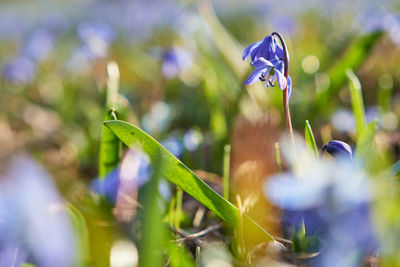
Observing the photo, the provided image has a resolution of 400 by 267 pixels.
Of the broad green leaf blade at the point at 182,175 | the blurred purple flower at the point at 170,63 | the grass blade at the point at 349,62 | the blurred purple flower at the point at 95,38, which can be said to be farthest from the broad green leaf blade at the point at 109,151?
the blurred purple flower at the point at 95,38

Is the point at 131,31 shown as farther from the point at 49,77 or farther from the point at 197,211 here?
the point at 197,211

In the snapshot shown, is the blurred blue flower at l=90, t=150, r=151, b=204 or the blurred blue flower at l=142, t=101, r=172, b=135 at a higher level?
Result: the blurred blue flower at l=142, t=101, r=172, b=135

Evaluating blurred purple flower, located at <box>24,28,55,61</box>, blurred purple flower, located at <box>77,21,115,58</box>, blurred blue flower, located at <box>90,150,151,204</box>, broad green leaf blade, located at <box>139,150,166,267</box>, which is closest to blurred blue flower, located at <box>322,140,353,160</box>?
broad green leaf blade, located at <box>139,150,166,267</box>

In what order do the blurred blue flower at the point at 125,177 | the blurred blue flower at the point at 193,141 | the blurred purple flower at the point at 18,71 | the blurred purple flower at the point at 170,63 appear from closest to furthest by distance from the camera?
the blurred blue flower at the point at 125,177 → the blurred blue flower at the point at 193,141 → the blurred purple flower at the point at 170,63 → the blurred purple flower at the point at 18,71

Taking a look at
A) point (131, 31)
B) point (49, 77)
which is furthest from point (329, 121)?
point (131, 31)

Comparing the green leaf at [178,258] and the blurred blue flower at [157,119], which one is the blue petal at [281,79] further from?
the blurred blue flower at [157,119]

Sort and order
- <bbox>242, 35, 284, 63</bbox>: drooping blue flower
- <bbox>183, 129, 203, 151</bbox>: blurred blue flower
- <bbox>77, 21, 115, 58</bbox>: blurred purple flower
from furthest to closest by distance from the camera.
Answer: <bbox>77, 21, 115, 58</bbox>: blurred purple flower < <bbox>183, 129, 203, 151</bbox>: blurred blue flower < <bbox>242, 35, 284, 63</bbox>: drooping blue flower

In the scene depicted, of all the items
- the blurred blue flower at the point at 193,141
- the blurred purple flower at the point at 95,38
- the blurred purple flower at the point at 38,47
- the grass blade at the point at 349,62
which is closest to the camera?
the blurred blue flower at the point at 193,141

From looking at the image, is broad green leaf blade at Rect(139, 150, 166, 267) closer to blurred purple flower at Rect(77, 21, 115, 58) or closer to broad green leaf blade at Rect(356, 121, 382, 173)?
broad green leaf blade at Rect(356, 121, 382, 173)
